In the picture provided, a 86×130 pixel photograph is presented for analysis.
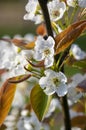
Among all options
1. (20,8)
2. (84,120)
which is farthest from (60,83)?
(20,8)

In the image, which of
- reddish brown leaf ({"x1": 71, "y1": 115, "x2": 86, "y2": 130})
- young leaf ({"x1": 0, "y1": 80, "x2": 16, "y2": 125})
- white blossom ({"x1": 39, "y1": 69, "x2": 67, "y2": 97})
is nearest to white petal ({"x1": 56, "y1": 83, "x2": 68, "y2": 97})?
white blossom ({"x1": 39, "y1": 69, "x2": 67, "y2": 97})

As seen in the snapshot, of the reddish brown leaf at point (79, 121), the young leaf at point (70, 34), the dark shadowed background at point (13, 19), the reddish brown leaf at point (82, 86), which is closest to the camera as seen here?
the young leaf at point (70, 34)

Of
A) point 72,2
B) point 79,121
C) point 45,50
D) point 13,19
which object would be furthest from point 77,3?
point 13,19

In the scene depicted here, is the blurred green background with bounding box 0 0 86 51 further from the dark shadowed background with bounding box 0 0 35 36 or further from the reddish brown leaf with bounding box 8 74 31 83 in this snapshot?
the reddish brown leaf with bounding box 8 74 31 83

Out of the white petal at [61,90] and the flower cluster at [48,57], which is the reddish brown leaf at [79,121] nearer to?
the flower cluster at [48,57]

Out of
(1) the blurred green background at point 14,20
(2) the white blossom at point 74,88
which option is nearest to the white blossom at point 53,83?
(2) the white blossom at point 74,88

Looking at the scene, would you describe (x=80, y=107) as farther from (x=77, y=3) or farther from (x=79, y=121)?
(x=77, y=3)

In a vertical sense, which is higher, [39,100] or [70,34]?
[70,34]
